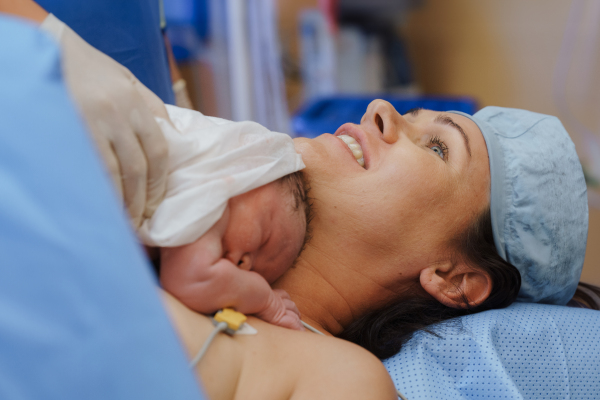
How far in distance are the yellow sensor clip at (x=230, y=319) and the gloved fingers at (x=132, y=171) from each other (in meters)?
0.21

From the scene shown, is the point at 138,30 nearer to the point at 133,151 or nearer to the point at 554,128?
the point at 133,151

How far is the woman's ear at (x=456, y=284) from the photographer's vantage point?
45.9 inches

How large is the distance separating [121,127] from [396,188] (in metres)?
0.64

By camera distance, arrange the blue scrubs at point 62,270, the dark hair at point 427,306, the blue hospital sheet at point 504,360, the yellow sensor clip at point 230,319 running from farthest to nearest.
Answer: the dark hair at point 427,306
the blue hospital sheet at point 504,360
the yellow sensor clip at point 230,319
the blue scrubs at point 62,270

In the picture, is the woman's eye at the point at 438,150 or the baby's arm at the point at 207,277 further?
the woman's eye at the point at 438,150

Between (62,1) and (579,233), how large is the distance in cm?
154

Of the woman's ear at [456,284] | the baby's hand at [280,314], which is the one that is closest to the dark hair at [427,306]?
the woman's ear at [456,284]

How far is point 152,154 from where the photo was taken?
29.1 inches

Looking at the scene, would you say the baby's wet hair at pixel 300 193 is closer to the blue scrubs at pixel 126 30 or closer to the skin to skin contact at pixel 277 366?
the skin to skin contact at pixel 277 366

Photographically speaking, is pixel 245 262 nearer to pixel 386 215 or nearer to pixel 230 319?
pixel 230 319

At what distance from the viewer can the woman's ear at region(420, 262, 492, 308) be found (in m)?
1.17

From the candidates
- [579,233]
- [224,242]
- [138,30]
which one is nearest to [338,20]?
[138,30]

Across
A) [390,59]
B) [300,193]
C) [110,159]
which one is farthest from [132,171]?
[390,59]

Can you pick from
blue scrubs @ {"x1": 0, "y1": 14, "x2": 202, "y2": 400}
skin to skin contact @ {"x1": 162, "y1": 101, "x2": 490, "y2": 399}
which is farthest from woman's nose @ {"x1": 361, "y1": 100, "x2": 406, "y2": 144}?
blue scrubs @ {"x1": 0, "y1": 14, "x2": 202, "y2": 400}
